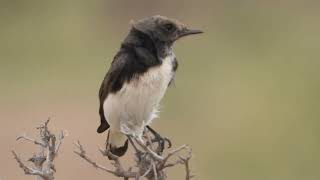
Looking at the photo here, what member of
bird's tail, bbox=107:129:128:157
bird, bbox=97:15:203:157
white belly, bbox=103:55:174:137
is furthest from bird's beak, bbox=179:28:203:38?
bird's tail, bbox=107:129:128:157

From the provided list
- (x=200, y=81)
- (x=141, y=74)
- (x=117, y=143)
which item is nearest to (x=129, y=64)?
(x=141, y=74)

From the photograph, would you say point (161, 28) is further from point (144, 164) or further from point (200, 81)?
point (200, 81)

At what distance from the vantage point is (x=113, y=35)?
1450 cm

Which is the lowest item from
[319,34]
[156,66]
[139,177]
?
[139,177]

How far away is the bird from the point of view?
17.9 feet

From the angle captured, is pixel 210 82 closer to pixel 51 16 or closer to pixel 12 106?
pixel 12 106

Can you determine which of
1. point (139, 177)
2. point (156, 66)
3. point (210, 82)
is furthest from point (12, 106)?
point (139, 177)

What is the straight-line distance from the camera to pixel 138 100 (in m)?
5.50

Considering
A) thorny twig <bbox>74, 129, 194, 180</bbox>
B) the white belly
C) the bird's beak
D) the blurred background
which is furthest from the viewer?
the blurred background

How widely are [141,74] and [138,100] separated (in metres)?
0.13

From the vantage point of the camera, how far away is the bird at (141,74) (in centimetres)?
546

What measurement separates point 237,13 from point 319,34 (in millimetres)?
1285

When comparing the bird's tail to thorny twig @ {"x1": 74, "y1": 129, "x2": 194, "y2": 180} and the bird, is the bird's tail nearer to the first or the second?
the bird

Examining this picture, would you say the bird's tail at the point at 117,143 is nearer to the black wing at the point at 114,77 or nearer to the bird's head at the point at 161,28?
the black wing at the point at 114,77
